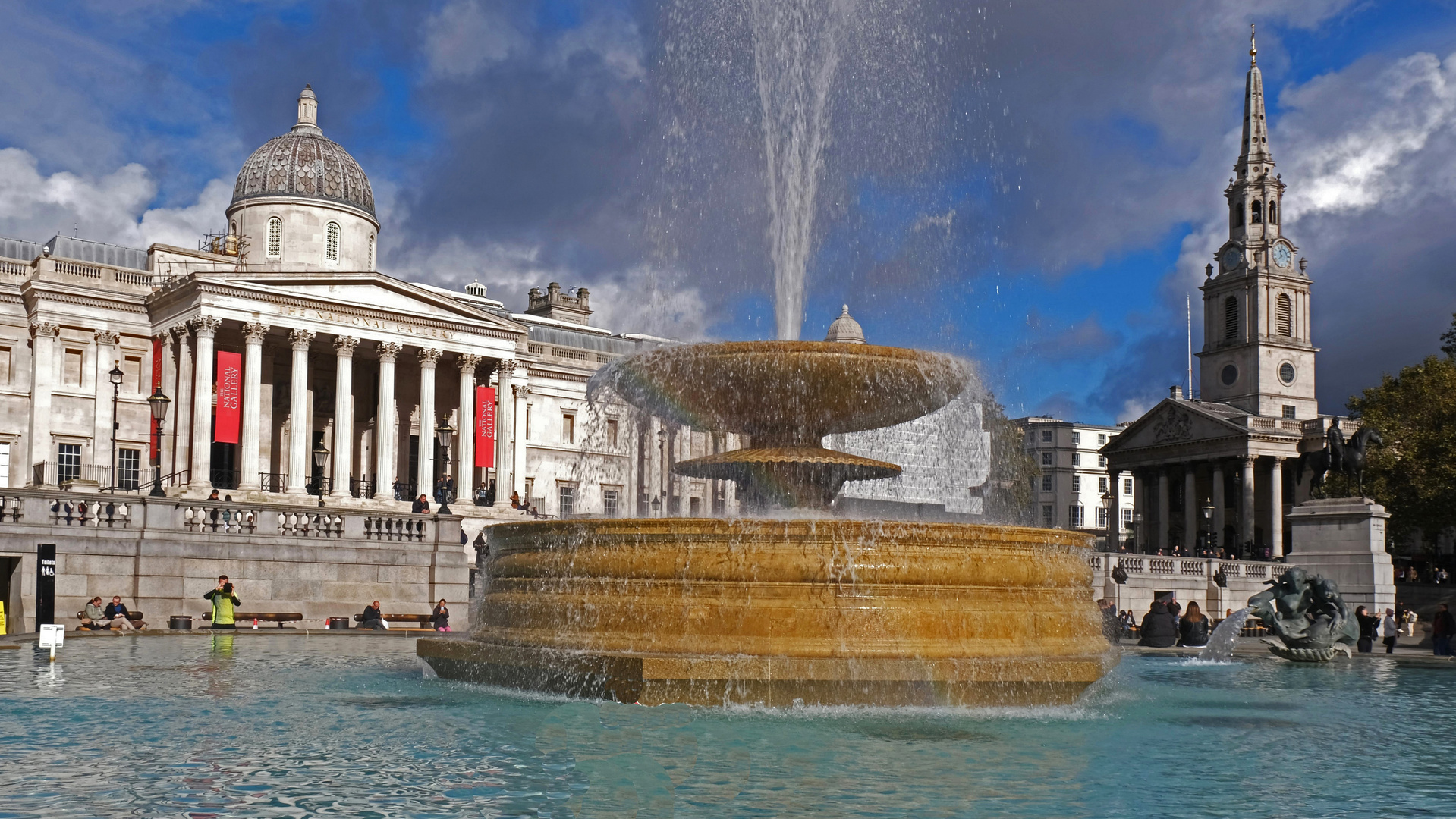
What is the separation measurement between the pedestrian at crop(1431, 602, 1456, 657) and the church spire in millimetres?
72891

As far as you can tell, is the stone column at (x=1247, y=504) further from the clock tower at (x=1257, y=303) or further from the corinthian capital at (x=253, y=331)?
the corinthian capital at (x=253, y=331)

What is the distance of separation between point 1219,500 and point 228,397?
5832 centimetres

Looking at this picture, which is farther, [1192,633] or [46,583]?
[1192,633]

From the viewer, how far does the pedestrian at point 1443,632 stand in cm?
2122

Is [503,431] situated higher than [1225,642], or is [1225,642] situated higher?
[503,431]

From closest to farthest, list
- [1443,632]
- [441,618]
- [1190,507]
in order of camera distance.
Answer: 1. [1443,632]
2. [441,618]
3. [1190,507]

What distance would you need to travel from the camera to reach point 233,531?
1048 inches

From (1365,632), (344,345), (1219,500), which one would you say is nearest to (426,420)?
(344,345)

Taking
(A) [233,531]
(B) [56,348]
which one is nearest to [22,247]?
(B) [56,348]

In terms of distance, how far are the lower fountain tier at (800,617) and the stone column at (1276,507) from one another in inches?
2811

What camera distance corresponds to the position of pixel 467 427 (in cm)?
4988

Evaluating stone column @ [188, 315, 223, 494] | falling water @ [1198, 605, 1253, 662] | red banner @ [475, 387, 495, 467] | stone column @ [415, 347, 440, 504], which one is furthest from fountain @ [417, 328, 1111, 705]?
red banner @ [475, 387, 495, 467]

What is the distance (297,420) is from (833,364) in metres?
37.9

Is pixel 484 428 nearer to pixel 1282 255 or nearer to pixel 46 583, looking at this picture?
pixel 46 583
